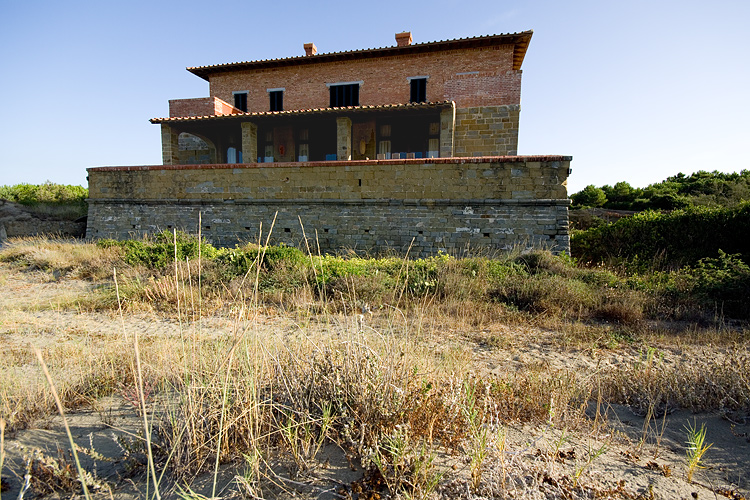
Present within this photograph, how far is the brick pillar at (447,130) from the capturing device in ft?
46.2

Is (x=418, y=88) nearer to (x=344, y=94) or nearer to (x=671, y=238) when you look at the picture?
(x=344, y=94)

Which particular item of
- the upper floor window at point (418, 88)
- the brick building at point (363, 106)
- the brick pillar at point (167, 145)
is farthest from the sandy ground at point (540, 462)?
the upper floor window at point (418, 88)

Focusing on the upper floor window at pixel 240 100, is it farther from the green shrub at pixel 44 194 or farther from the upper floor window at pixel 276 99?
the green shrub at pixel 44 194

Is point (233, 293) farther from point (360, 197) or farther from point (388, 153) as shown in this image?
point (388, 153)

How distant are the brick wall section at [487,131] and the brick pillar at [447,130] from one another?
1.31 m

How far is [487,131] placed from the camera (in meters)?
15.1

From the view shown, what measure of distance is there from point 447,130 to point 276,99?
9.10m

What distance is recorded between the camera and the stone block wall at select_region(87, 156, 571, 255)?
10133mm

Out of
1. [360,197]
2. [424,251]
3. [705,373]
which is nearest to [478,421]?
[705,373]

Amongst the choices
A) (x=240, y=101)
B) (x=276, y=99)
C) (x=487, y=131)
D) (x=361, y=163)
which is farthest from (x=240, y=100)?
(x=487, y=131)

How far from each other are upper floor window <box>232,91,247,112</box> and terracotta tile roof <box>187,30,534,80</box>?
46.6 inches

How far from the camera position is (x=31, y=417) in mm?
2609

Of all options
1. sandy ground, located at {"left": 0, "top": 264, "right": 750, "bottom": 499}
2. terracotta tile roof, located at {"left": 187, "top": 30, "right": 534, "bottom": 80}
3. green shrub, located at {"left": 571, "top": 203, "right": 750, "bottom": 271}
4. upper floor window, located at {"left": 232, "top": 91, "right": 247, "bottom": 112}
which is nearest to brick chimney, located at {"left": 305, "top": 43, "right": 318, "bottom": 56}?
terracotta tile roof, located at {"left": 187, "top": 30, "right": 534, "bottom": 80}

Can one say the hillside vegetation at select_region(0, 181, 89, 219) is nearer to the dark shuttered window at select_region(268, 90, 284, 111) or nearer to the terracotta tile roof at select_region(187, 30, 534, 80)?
the terracotta tile roof at select_region(187, 30, 534, 80)
